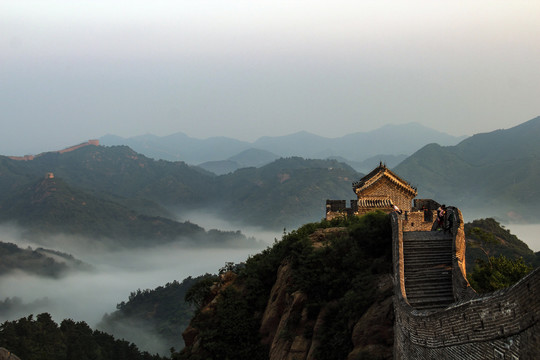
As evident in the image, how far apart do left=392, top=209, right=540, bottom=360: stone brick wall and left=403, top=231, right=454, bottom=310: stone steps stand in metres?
1.88

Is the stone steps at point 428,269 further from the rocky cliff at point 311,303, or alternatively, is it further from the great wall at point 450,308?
the rocky cliff at point 311,303

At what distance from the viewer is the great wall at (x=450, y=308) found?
9.30 m

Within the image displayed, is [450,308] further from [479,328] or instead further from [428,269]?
[428,269]

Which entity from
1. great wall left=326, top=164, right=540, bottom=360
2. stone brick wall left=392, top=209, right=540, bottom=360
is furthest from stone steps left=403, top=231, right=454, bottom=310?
stone brick wall left=392, top=209, right=540, bottom=360

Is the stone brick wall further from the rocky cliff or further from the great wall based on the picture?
the rocky cliff

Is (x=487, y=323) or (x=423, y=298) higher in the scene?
(x=423, y=298)

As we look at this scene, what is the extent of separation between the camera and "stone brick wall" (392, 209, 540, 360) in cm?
909

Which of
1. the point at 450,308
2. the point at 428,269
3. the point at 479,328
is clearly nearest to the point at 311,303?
the point at 428,269

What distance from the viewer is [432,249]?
2008 cm

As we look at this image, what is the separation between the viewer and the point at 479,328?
1066 cm

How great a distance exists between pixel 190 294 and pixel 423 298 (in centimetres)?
1800

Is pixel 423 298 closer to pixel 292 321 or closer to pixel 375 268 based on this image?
pixel 375 268

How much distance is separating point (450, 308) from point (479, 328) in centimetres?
108

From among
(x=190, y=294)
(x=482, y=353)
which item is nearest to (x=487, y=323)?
(x=482, y=353)
